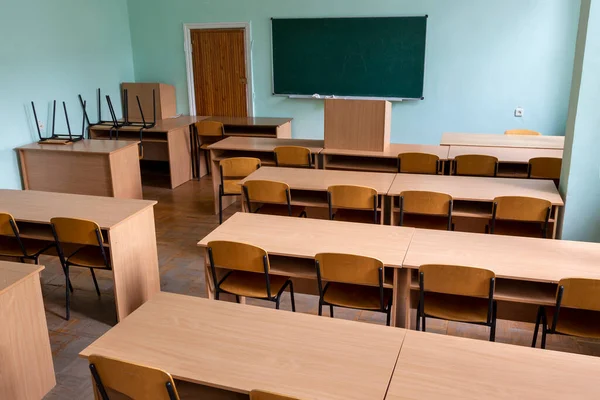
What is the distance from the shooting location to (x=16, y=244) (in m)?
4.08

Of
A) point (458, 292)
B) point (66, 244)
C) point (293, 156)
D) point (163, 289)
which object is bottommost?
point (163, 289)

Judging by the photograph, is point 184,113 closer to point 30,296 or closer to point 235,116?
point 235,116

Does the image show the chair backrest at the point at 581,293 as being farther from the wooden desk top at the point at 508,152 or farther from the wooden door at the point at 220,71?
the wooden door at the point at 220,71

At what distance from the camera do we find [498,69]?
7.23 metres

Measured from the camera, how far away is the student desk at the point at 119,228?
3.58 meters

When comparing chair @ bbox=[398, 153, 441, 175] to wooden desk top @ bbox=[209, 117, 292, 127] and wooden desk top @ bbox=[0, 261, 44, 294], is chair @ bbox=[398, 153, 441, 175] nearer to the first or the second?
wooden desk top @ bbox=[209, 117, 292, 127]

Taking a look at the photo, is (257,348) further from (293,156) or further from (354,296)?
(293,156)

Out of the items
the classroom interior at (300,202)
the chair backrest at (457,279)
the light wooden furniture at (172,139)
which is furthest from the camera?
the light wooden furniture at (172,139)

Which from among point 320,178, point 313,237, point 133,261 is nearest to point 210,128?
point 320,178

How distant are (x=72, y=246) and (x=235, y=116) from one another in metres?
4.59

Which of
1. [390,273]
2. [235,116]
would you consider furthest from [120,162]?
[390,273]

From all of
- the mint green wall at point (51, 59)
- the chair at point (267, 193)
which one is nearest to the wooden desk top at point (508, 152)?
the chair at point (267, 193)

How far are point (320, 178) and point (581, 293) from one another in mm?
2451

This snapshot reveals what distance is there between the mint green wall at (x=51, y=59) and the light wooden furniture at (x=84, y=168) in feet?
0.64
